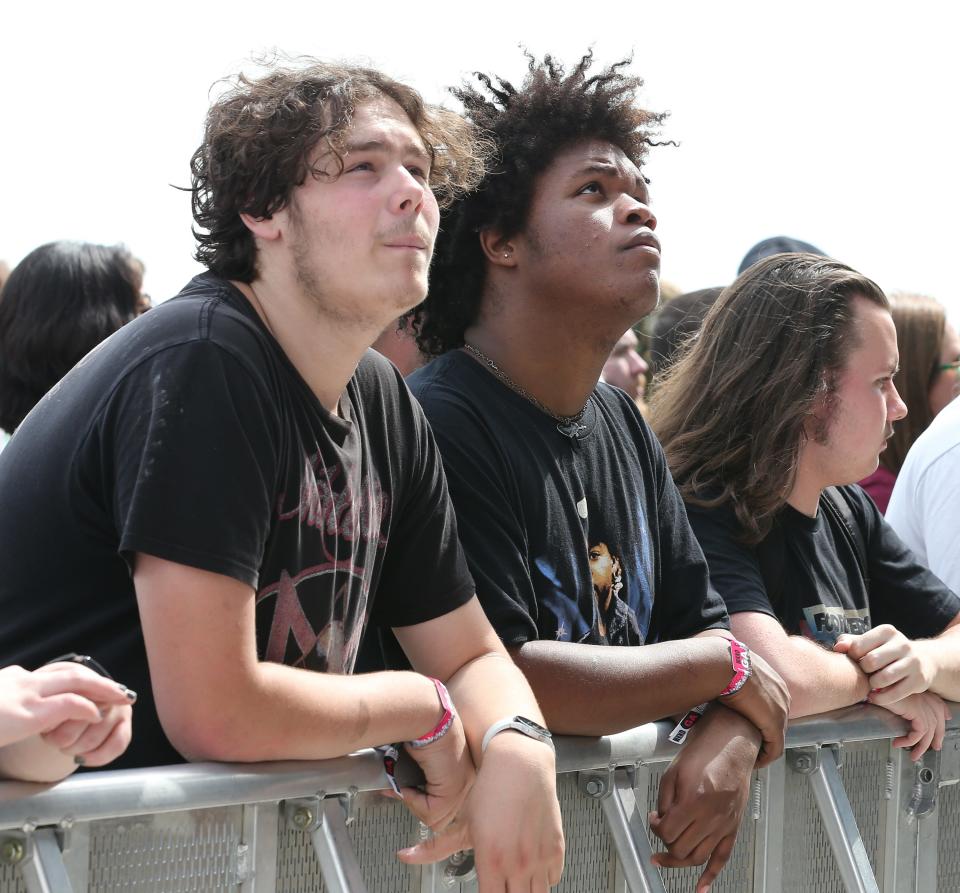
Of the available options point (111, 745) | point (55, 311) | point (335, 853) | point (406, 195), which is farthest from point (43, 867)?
point (55, 311)

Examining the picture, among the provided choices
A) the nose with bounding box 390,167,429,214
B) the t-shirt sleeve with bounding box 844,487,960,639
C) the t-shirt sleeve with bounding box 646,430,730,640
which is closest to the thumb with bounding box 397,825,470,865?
the t-shirt sleeve with bounding box 646,430,730,640

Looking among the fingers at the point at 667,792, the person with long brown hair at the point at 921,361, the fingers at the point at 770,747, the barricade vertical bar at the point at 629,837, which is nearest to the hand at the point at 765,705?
the fingers at the point at 770,747

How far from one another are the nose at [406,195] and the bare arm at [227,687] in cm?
77

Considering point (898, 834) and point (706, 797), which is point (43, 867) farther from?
point (898, 834)

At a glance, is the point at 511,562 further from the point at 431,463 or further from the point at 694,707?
the point at 694,707

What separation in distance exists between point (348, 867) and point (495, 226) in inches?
63.9

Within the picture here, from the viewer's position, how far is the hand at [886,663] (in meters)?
3.19

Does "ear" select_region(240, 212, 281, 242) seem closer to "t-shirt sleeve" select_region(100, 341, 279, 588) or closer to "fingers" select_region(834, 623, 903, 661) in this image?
"t-shirt sleeve" select_region(100, 341, 279, 588)

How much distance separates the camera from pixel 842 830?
3.05m

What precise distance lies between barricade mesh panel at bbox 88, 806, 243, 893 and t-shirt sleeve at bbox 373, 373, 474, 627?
1.76 ft

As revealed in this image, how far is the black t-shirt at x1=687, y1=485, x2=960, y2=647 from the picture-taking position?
10.9 ft

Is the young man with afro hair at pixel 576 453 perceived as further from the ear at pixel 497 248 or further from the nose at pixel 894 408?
the nose at pixel 894 408

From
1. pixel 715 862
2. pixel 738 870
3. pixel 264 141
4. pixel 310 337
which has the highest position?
pixel 264 141

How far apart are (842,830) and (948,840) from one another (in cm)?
53
